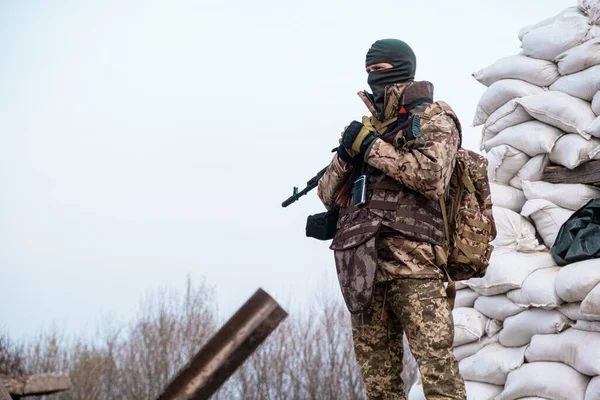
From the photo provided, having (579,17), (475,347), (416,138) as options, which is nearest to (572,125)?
(579,17)

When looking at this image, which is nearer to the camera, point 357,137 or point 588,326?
point 357,137

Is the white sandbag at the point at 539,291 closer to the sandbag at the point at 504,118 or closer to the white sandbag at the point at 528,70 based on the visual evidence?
the sandbag at the point at 504,118

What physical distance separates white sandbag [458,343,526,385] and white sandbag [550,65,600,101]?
4.74 feet

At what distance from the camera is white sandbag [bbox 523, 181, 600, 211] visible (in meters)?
4.13

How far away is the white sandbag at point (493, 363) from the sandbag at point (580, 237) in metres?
0.54

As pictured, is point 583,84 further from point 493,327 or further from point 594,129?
point 493,327

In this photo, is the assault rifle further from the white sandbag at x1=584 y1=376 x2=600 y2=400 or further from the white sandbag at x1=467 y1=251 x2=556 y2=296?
the white sandbag at x1=584 y1=376 x2=600 y2=400

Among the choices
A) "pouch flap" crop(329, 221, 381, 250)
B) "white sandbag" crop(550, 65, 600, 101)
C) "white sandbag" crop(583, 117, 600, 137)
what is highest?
"white sandbag" crop(550, 65, 600, 101)

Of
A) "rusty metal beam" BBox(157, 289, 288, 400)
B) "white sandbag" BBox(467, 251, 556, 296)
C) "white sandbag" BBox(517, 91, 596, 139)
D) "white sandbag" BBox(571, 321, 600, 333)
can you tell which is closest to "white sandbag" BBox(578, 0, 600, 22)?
"white sandbag" BBox(517, 91, 596, 139)

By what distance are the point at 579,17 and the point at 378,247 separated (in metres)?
2.45

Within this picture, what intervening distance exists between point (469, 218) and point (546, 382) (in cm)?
123

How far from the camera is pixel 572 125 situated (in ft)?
13.9

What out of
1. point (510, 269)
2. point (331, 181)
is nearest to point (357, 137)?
point (331, 181)

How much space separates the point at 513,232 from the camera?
4281 millimetres
